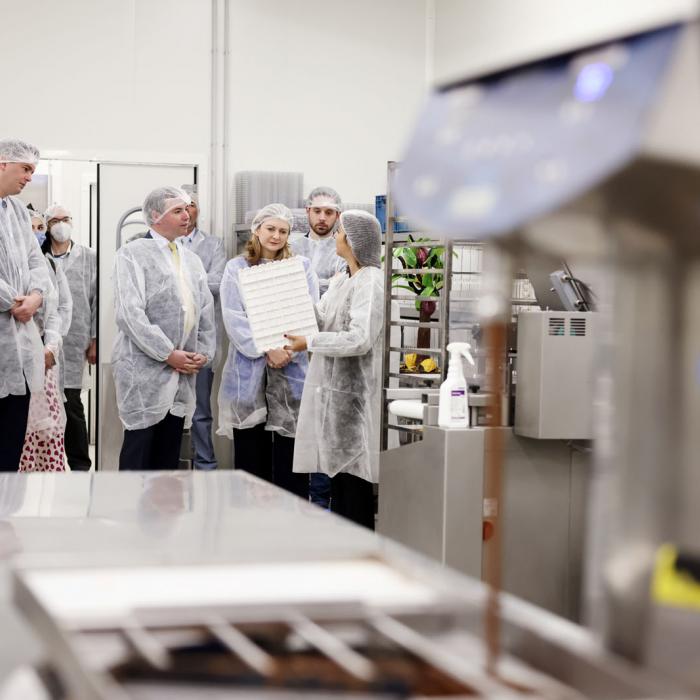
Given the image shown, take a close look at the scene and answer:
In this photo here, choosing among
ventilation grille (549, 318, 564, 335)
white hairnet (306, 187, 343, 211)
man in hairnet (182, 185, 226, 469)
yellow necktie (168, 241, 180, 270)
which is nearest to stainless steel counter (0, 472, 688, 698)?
ventilation grille (549, 318, 564, 335)

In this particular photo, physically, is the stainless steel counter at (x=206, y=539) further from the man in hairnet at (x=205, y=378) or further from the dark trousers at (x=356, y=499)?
the man in hairnet at (x=205, y=378)

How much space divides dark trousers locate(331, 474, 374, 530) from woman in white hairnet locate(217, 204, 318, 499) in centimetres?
55

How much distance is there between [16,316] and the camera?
433 cm

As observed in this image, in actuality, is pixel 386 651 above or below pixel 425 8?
below

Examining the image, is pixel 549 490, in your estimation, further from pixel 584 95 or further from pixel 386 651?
pixel 584 95

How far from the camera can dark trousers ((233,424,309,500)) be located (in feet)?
17.7

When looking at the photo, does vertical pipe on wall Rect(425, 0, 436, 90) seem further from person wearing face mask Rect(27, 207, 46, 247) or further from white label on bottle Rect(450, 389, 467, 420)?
white label on bottle Rect(450, 389, 467, 420)

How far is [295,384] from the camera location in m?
5.38

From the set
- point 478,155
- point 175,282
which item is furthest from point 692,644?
point 175,282

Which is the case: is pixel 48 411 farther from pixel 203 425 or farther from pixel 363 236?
pixel 203 425

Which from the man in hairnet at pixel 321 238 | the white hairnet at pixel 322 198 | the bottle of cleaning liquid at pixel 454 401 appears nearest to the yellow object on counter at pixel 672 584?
the bottle of cleaning liquid at pixel 454 401

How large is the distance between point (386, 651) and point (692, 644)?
0.33m

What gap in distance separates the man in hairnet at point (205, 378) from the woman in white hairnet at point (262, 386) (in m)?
0.98

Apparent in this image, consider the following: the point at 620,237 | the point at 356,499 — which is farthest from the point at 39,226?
the point at 620,237
